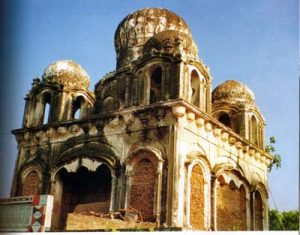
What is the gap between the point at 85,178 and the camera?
13414 millimetres

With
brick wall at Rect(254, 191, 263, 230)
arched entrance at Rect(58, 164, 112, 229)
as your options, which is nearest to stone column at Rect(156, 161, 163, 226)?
arched entrance at Rect(58, 164, 112, 229)

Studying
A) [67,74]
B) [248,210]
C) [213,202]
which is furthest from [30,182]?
[248,210]

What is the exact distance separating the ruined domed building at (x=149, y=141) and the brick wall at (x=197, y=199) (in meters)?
0.02

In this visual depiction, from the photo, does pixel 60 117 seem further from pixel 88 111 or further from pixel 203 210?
pixel 203 210

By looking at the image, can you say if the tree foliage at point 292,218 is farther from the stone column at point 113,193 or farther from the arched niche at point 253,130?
the arched niche at point 253,130

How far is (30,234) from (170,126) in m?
5.15

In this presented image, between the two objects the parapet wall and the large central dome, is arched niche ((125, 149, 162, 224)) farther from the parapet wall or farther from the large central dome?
the large central dome

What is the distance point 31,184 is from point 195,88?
5424 millimetres

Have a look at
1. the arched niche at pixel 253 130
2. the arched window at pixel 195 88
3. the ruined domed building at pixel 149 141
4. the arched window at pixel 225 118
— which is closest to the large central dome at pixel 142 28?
the ruined domed building at pixel 149 141

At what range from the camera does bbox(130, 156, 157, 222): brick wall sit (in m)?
11.2

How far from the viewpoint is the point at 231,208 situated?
1357cm

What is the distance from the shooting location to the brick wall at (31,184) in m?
13.5

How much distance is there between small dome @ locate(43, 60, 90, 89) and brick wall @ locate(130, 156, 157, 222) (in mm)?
4296

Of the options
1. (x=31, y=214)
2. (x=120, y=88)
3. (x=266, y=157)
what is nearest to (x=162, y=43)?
(x=120, y=88)
